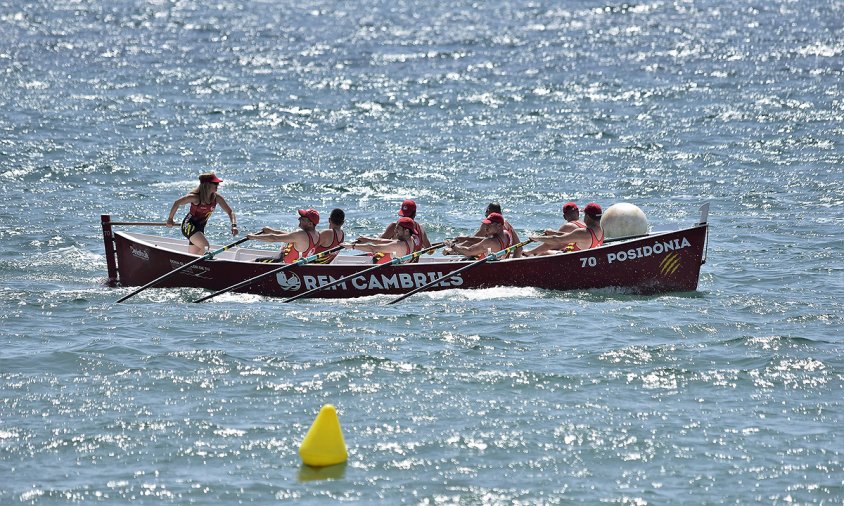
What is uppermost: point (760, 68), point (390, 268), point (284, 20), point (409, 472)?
point (284, 20)

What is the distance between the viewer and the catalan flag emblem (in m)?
19.4

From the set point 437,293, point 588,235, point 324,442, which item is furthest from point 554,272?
point 324,442

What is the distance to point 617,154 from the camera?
33.2 m

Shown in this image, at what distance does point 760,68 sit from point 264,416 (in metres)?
34.1

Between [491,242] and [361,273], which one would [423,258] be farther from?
[361,273]

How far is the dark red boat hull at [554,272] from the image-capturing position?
19344 millimetres

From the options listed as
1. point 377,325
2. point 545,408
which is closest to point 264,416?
point 545,408

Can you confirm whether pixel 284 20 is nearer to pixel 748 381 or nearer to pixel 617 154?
pixel 617 154

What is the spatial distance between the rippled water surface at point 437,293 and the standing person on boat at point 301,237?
939 mm

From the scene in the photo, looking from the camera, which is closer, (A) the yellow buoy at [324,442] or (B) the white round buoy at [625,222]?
(A) the yellow buoy at [324,442]

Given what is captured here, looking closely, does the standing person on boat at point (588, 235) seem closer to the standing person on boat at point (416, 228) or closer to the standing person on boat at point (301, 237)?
the standing person on boat at point (416, 228)

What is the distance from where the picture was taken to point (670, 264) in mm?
19500

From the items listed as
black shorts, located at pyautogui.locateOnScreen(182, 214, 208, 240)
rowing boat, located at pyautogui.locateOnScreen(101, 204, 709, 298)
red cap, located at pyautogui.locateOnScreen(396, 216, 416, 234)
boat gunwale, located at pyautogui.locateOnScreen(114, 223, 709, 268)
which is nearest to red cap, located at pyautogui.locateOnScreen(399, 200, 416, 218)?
red cap, located at pyautogui.locateOnScreen(396, 216, 416, 234)

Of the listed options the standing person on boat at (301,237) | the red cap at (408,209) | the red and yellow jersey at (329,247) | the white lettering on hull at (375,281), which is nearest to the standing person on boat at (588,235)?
the white lettering on hull at (375,281)
